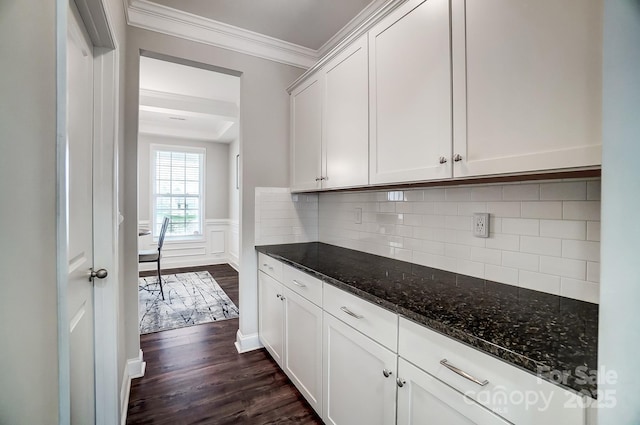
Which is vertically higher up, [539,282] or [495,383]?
[539,282]

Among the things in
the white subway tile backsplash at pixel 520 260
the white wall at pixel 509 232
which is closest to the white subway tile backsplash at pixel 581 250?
the white wall at pixel 509 232

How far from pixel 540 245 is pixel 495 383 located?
686 mm

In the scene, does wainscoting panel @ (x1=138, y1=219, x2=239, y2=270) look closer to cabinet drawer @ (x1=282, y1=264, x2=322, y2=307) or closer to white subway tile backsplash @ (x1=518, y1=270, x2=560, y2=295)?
cabinet drawer @ (x1=282, y1=264, x2=322, y2=307)

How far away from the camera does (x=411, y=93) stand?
134cm

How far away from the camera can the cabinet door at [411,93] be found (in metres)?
1.19

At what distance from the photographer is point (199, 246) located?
5.66 meters

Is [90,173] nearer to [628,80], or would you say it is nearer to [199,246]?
[628,80]

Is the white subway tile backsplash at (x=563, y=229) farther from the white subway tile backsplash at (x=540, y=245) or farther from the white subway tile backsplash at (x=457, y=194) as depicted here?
the white subway tile backsplash at (x=457, y=194)

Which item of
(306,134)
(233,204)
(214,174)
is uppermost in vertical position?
(214,174)

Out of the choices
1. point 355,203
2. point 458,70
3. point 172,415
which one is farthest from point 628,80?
point 172,415

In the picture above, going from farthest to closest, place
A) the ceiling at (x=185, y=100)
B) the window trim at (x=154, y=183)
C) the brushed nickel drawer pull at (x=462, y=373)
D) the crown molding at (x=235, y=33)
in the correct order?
the window trim at (x=154, y=183) < the ceiling at (x=185, y=100) < the crown molding at (x=235, y=33) < the brushed nickel drawer pull at (x=462, y=373)

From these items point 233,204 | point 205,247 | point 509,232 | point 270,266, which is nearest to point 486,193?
point 509,232

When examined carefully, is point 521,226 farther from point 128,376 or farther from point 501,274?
point 128,376

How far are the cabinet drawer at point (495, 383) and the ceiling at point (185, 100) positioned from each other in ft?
10.4
